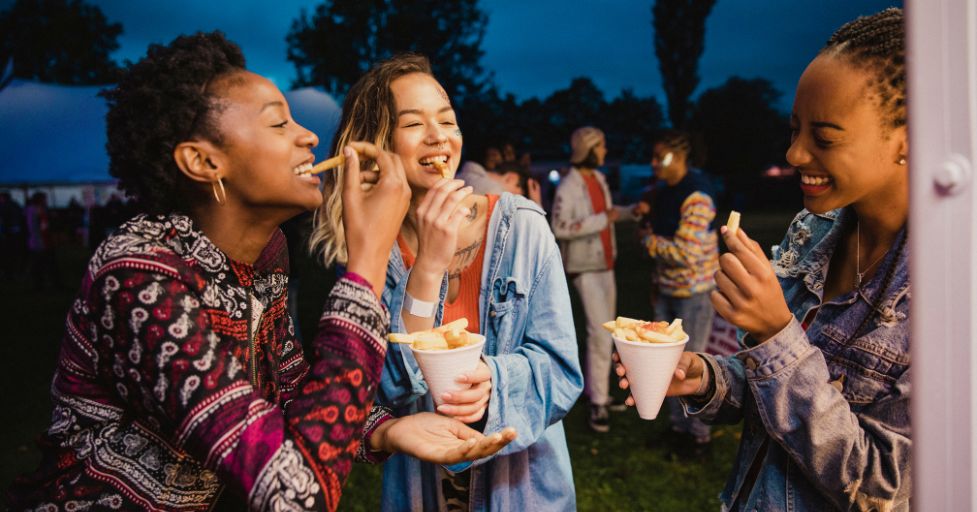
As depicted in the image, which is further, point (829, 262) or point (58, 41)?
point (58, 41)

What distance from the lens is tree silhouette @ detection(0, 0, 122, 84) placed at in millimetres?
30203

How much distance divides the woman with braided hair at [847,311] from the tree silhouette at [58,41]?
106 feet

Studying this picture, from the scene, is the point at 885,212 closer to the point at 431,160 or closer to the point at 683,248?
the point at 431,160

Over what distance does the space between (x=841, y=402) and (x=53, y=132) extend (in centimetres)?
1767

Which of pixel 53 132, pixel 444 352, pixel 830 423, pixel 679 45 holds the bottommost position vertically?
pixel 830 423

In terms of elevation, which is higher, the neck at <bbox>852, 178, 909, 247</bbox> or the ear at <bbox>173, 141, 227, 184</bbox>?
the ear at <bbox>173, 141, 227, 184</bbox>

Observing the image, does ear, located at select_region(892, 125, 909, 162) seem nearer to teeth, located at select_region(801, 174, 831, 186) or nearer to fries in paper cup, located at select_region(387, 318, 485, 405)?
teeth, located at select_region(801, 174, 831, 186)

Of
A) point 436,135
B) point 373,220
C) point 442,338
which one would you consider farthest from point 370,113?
point 442,338

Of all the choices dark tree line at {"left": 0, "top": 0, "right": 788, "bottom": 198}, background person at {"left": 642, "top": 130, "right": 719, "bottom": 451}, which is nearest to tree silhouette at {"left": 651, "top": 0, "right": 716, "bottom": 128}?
dark tree line at {"left": 0, "top": 0, "right": 788, "bottom": 198}

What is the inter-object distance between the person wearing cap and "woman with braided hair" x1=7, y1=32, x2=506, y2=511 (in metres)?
4.34

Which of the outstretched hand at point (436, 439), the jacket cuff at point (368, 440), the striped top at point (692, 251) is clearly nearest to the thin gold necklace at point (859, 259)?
the outstretched hand at point (436, 439)

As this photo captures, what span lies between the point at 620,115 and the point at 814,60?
87901mm

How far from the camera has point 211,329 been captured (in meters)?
1.57

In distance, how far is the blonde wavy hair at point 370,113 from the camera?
246cm
